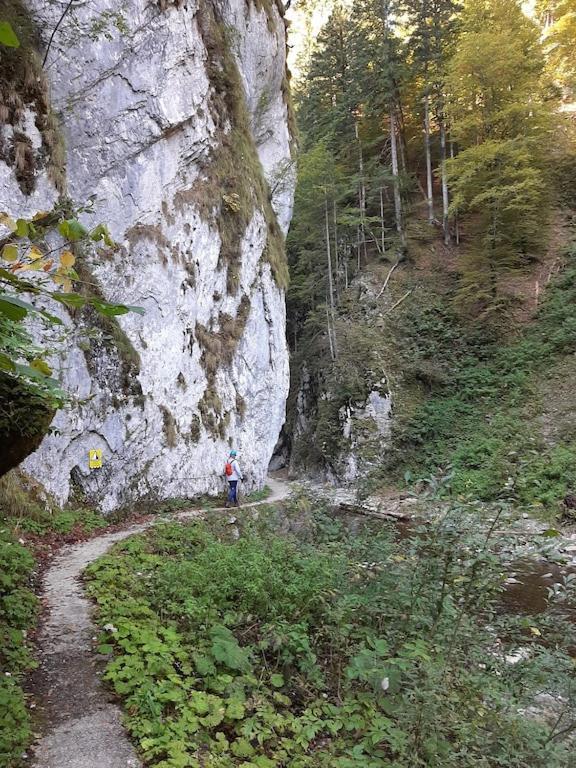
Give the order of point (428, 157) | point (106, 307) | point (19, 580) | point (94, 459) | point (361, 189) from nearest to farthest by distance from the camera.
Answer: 1. point (106, 307)
2. point (19, 580)
3. point (94, 459)
4. point (428, 157)
5. point (361, 189)

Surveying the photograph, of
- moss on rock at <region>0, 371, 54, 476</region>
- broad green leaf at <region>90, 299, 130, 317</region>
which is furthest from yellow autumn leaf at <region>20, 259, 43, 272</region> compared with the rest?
moss on rock at <region>0, 371, 54, 476</region>

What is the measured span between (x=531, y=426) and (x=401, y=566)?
14.4 metres

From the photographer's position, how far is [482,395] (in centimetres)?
1922

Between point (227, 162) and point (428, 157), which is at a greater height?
point (428, 157)

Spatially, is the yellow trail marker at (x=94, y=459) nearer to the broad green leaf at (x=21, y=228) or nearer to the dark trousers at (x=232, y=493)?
the dark trousers at (x=232, y=493)

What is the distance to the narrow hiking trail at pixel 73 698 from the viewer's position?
2.82 metres

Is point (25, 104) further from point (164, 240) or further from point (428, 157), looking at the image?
point (428, 157)

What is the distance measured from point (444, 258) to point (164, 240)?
55.1 feet

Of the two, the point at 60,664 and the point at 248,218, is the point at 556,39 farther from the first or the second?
the point at 60,664

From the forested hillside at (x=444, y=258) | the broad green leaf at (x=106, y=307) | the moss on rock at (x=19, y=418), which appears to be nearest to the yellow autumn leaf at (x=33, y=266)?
the broad green leaf at (x=106, y=307)

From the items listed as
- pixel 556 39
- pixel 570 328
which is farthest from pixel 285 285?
pixel 556 39

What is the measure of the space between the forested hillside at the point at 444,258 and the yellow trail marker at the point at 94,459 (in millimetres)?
9919

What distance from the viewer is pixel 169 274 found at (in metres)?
12.8

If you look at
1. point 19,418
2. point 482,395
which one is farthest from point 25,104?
point 482,395
